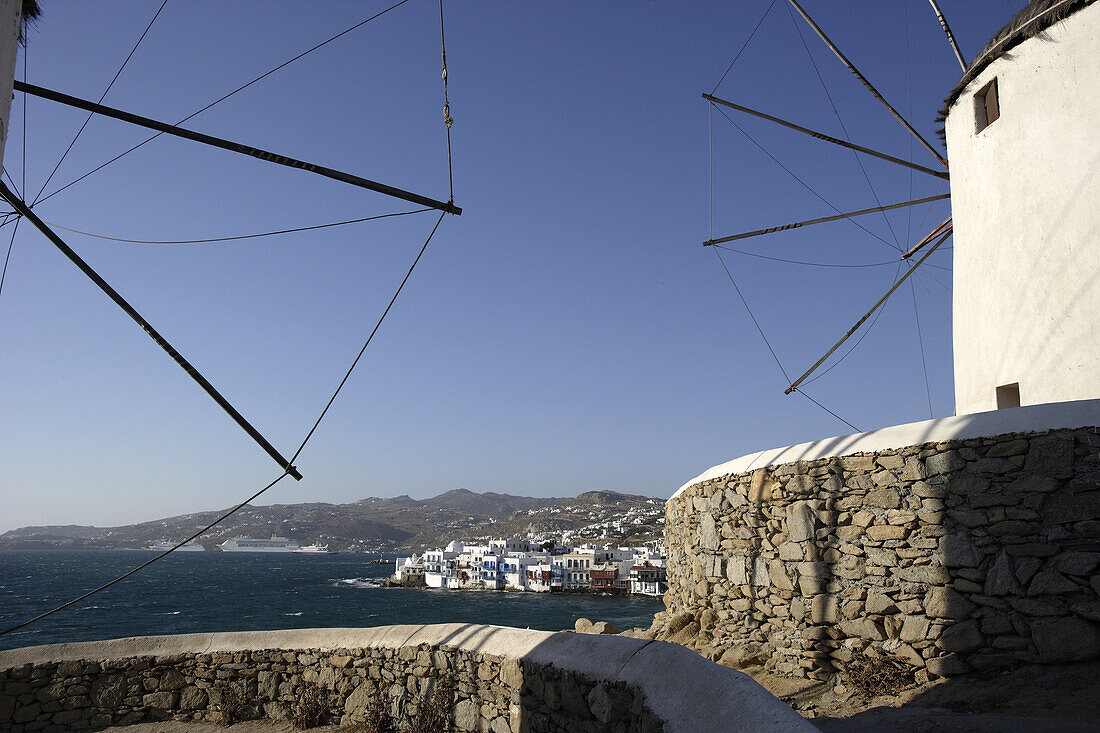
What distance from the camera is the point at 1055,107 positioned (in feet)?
22.5

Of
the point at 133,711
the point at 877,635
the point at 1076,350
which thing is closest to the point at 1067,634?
the point at 877,635

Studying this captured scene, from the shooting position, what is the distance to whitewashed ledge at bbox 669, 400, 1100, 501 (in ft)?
16.3

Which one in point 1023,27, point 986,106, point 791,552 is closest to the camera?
point 791,552

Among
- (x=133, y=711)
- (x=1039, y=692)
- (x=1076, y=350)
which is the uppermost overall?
(x=1076, y=350)

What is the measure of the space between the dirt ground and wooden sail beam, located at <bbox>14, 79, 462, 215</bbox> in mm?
4272

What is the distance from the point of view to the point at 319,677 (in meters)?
6.10

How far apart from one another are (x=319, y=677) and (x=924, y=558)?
506cm

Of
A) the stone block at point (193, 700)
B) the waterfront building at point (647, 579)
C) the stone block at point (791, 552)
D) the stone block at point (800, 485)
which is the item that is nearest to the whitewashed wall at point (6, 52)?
the stone block at point (193, 700)

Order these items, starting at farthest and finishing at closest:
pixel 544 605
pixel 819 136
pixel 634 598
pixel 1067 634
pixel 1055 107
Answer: pixel 634 598 < pixel 544 605 < pixel 819 136 < pixel 1055 107 < pixel 1067 634

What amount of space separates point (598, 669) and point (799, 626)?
2635 millimetres

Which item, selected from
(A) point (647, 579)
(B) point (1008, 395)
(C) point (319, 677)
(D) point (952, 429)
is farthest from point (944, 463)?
(A) point (647, 579)

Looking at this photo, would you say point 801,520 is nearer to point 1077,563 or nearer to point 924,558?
point 924,558

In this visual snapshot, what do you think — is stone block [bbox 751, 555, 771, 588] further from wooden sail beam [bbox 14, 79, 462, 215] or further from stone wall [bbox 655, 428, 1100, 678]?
wooden sail beam [bbox 14, 79, 462, 215]

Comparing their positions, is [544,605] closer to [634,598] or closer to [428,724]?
[634,598]
